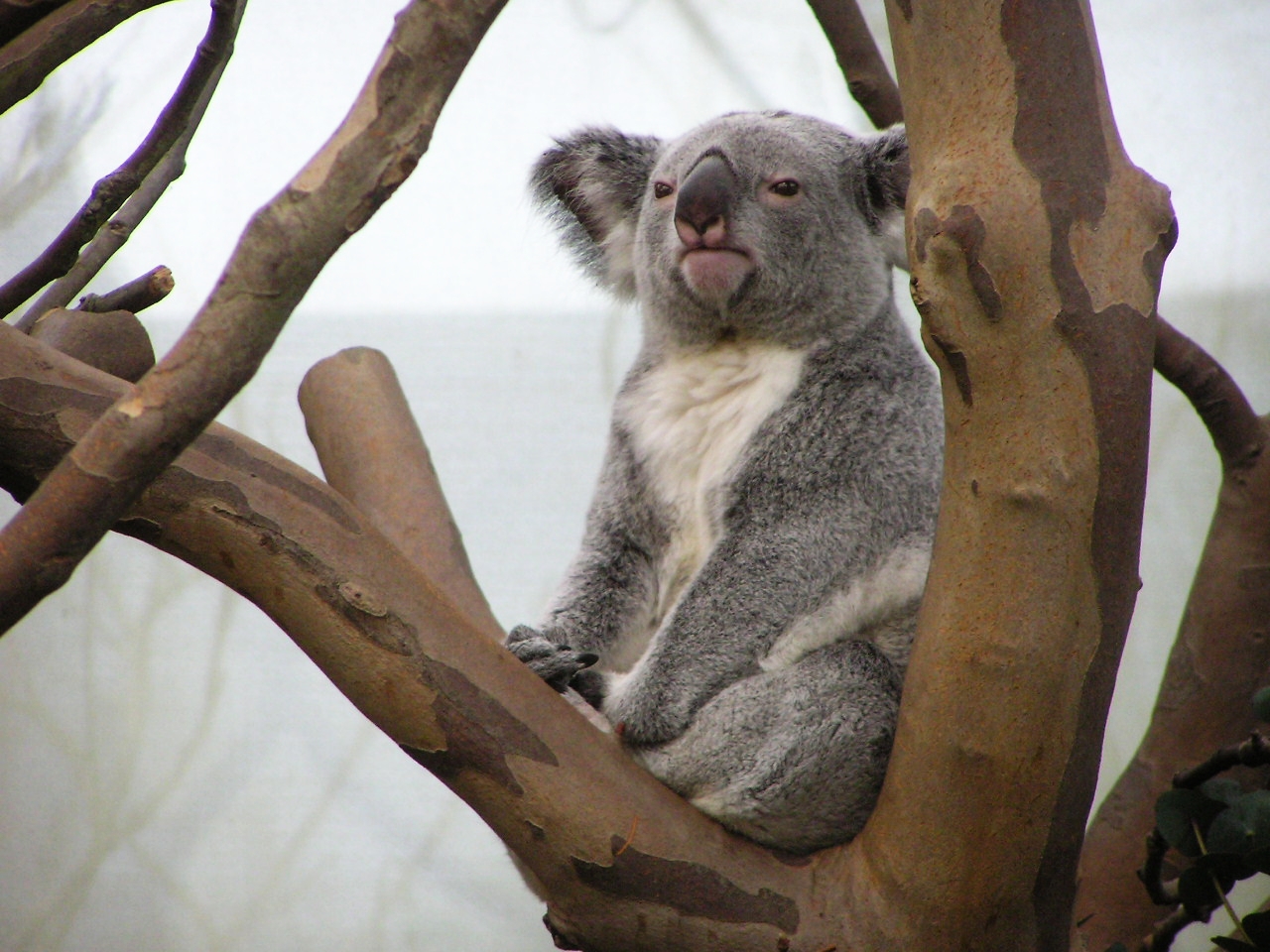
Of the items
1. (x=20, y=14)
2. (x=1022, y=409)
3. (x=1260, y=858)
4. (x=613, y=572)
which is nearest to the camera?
(x=1022, y=409)

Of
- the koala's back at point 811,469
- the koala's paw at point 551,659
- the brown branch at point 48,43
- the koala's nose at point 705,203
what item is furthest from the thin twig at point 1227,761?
the brown branch at point 48,43

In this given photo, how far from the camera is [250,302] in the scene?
73cm

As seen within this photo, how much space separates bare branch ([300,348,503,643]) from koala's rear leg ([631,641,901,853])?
0.47 meters

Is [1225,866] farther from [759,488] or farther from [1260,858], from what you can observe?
[759,488]

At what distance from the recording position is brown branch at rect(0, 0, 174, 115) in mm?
1258

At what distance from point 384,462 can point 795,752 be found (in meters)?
0.89

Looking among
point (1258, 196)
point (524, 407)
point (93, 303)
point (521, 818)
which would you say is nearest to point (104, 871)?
point (524, 407)

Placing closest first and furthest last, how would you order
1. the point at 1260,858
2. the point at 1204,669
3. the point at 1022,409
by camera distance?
1. the point at 1022,409
2. the point at 1260,858
3. the point at 1204,669

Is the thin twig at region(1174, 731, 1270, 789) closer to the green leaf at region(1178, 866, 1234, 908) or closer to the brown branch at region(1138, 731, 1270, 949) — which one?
the brown branch at region(1138, 731, 1270, 949)

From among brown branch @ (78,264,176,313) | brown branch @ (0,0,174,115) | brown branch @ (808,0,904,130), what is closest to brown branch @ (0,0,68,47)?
brown branch @ (0,0,174,115)

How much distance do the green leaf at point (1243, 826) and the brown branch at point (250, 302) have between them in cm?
130

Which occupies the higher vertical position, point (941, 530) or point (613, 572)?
point (613, 572)

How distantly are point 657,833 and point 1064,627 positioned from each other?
1.59 ft

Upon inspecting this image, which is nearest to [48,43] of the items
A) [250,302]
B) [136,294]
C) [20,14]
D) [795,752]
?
[20,14]
